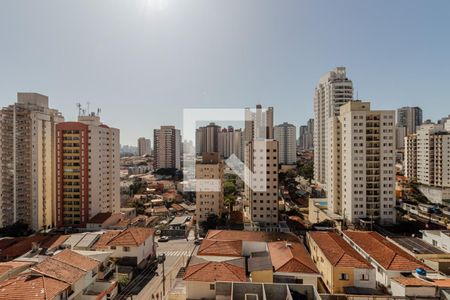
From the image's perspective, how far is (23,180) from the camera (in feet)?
89.2

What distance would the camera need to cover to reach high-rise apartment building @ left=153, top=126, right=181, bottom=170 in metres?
66.8

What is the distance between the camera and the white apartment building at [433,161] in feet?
119

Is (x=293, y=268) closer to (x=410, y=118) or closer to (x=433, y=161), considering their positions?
(x=433, y=161)

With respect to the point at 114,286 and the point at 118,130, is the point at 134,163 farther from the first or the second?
the point at 114,286

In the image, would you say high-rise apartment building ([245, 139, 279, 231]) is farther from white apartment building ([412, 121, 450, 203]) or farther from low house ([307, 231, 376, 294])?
white apartment building ([412, 121, 450, 203])

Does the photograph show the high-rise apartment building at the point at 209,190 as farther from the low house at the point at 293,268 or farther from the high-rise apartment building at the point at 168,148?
the high-rise apartment building at the point at 168,148

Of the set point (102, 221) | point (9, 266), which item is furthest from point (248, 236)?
point (102, 221)

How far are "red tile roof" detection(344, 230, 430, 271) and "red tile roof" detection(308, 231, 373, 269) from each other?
0.96 metres

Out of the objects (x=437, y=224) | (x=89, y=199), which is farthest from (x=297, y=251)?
(x=89, y=199)

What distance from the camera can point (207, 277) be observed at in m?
11.9

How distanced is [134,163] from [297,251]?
76014mm

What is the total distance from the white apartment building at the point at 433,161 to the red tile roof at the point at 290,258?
1207 inches

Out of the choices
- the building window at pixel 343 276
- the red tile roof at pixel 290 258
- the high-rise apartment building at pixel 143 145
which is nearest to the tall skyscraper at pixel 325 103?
the red tile roof at pixel 290 258

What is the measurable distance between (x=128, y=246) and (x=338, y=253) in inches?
478
